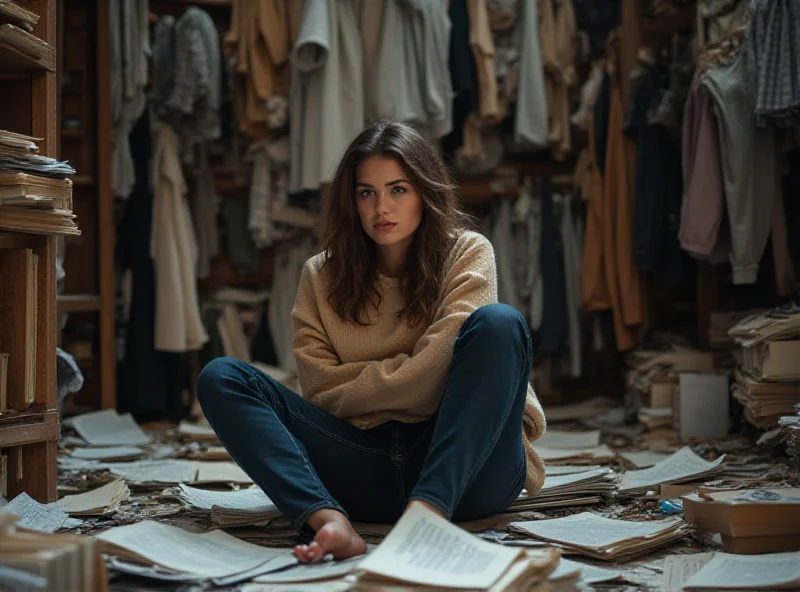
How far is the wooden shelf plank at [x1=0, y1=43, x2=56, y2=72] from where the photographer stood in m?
2.14

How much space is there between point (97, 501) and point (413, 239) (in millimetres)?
956

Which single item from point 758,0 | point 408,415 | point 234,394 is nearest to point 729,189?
point 758,0

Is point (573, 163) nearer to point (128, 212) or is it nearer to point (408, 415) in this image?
point (128, 212)

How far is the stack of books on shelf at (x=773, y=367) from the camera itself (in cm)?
275

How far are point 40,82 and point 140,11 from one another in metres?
1.94

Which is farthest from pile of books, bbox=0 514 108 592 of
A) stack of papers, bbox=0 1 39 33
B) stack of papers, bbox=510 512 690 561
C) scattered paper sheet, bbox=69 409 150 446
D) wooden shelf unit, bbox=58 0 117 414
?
wooden shelf unit, bbox=58 0 117 414

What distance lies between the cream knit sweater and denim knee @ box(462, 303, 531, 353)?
0.35 feet

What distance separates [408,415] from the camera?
191 cm

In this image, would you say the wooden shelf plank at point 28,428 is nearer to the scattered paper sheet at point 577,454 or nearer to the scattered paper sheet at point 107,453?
the scattered paper sheet at point 107,453

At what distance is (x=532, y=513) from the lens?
207 cm

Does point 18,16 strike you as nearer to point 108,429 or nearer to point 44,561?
point 44,561

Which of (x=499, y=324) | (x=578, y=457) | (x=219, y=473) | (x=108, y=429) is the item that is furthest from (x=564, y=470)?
(x=108, y=429)

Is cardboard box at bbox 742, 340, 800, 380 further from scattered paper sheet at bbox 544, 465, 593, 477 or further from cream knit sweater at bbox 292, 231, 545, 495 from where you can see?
cream knit sweater at bbox 292, 231, 545, 495

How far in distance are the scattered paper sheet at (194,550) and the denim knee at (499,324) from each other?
511 millimetres
